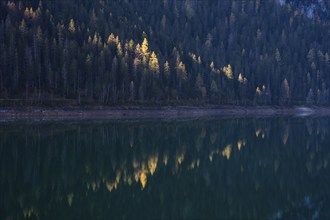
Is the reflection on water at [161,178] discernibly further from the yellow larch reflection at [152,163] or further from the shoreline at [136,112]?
the shoreline at [136,112]

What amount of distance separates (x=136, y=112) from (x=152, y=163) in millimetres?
73643

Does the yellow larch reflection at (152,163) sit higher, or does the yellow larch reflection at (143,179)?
the yellow larch reflection at (152,163)

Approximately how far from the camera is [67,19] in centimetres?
16050

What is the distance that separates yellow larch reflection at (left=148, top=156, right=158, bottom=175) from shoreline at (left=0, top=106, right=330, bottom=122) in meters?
55.6

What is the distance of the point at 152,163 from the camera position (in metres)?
39.4

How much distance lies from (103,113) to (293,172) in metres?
76.0

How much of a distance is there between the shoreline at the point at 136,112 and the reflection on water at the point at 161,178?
3822cm

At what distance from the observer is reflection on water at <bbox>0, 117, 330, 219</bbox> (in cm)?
2406

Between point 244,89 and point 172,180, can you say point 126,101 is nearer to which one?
point 244,89

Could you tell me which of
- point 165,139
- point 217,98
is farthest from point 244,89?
point 165,139

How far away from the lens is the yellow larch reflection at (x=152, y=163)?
35909mm

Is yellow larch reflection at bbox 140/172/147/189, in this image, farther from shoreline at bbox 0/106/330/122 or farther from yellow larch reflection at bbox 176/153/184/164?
shoreline at bbox 0/106/330/122

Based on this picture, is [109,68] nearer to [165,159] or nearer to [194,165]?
[165,159]

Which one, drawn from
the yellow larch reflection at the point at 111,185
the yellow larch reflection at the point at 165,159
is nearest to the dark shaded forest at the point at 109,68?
the yellow larch reflection at the point at 165,159
